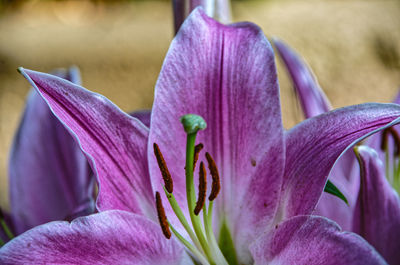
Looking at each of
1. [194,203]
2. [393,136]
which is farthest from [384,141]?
[194,203]

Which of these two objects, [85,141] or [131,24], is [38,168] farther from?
[131,24]

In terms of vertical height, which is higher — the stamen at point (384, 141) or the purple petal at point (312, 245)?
the stamen at point (384, 141)

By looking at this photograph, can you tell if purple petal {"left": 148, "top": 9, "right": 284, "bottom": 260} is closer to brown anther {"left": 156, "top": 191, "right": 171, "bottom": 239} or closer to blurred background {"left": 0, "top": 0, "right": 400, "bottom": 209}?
brown anther {"left": 156, "top": 191, "right": 171, "bottom": 239}

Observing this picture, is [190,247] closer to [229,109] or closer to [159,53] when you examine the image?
[229,109]

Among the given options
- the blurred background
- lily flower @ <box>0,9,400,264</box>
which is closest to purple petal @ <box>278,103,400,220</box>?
lily flower @ <box>0,9,400,264</box>

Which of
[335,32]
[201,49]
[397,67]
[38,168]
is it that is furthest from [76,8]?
[201,49]

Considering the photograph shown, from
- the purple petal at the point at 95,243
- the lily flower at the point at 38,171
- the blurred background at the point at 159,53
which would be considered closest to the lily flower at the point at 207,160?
the purple petal at the point at 95,243

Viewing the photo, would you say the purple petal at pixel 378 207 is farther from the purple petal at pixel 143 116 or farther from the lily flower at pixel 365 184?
the purple petal at pixel 143 116
